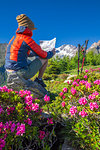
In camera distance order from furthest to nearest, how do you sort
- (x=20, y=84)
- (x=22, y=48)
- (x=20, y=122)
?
(x=20, y=84) → (x=22, y=48) → (x=20, y=122)

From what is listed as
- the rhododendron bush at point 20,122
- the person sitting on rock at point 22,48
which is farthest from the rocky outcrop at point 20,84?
the rhododendron bush at point 20,122

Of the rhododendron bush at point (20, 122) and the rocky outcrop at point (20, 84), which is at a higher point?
the rocky outcrop at point (20, 84)

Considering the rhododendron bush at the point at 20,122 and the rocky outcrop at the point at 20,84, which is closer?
the rhododendron bush at the point at 20,122

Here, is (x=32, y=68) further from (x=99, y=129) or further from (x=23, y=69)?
(x=99, y=129)

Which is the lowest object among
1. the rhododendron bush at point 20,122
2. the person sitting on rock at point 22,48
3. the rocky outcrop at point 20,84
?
the rhododendron bush at point 20,122

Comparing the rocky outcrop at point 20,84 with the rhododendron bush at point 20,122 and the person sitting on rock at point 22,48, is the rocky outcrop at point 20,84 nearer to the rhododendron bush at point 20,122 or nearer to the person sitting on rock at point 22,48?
the person sitting on rock at point 22,48

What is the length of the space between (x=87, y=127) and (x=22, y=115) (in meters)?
1.00

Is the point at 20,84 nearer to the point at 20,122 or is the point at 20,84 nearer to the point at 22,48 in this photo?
the point at 22,48

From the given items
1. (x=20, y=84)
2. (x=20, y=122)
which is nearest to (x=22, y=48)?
(x=20, y=84)

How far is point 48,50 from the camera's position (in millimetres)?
4051

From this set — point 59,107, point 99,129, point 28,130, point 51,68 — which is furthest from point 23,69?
point 51,68

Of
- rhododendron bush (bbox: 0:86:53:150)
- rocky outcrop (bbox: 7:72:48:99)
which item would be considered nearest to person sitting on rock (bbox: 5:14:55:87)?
rocky outcrop (bbox: 7:72:48:99)

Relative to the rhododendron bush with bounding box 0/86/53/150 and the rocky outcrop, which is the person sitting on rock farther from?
the rhododendron bush with bounding box 0/86/53/150

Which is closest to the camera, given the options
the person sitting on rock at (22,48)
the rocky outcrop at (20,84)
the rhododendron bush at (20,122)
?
the rhododendron bush at (20,122)
